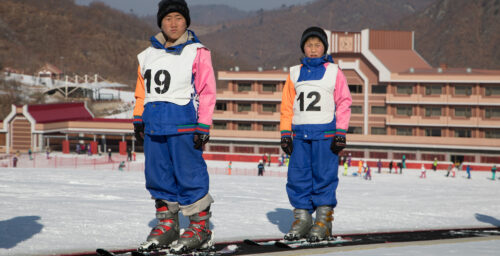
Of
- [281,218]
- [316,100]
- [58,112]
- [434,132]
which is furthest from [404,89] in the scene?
[316,100]

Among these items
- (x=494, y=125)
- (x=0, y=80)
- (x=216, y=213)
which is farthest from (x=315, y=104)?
(x=0, y=80)

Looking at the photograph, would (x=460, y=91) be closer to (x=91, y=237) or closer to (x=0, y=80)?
(x=91, y=237)

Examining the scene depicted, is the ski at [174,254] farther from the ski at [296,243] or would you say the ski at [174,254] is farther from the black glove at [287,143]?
the black glove at [287,143]

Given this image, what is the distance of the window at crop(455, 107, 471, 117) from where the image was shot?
58781 mm

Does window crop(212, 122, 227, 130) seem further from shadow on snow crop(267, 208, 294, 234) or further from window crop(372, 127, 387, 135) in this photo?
shadow on snow crop(267, 208, 294, 234)

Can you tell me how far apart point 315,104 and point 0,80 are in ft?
404

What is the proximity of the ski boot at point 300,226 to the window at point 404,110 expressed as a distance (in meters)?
52.0

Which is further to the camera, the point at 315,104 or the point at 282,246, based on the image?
the point at 315,104

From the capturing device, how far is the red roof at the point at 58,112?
205ft

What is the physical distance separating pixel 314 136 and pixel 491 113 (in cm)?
5267

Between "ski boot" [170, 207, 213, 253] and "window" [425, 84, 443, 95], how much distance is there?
176 feet

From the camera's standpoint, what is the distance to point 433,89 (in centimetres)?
5953

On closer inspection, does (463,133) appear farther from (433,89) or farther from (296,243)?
(296,243)

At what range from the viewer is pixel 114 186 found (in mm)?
23609
